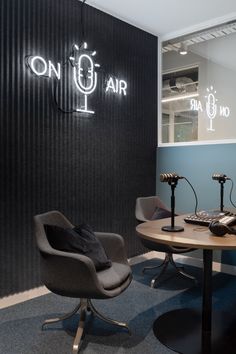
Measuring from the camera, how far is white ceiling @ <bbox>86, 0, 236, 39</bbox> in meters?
3.77

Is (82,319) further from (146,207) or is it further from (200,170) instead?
(200,170)

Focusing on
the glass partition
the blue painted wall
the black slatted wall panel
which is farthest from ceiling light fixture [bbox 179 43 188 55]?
the blue painted wall

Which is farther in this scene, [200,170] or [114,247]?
[200,170]

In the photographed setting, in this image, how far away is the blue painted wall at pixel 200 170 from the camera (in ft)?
13.2

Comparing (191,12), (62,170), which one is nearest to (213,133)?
(191,12)

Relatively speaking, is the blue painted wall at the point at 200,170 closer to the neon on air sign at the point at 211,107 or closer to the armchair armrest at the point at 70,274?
the neon on air sign at the point at 211,107

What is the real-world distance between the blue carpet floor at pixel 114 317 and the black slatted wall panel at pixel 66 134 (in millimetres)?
393

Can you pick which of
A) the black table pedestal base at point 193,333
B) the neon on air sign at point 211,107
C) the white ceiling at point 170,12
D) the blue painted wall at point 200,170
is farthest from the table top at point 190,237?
the neon on air sign at point 211,107

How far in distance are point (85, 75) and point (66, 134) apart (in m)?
0.71

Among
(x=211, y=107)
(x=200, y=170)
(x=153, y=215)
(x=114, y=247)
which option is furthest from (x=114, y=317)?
(x=211, y=107)

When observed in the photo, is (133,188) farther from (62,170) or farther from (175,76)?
(175,76)

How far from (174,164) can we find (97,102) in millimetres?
1383

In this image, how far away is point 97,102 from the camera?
391 cm

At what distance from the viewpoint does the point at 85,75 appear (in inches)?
146
